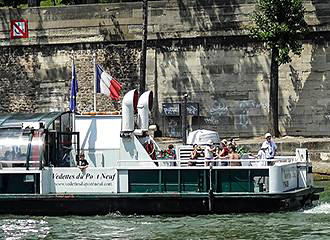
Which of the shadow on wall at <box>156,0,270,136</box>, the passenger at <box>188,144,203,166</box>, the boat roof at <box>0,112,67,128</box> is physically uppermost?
the shadow on wall at <box>156,0,270,136</box>

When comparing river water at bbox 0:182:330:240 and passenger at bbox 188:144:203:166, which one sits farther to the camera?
passenger at bbox 188:144:203:166

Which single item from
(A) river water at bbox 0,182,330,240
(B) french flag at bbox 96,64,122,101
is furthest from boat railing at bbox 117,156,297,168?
(B) french flag at bbox 96,64,122,101

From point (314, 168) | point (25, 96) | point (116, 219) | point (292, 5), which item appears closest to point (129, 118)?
point (116, 219)

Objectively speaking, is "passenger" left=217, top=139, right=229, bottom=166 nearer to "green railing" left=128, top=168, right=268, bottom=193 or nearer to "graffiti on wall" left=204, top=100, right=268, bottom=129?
"green railing" left=128, top=168, right=268, bottom=193

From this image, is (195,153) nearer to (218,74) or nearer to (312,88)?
(312,88)

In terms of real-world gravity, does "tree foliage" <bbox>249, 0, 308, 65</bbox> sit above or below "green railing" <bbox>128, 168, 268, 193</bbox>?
above

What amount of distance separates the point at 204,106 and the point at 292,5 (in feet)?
17.8

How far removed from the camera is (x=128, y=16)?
3831cm

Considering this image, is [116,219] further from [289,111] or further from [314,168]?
[289,111]

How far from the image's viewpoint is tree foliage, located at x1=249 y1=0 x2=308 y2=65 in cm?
3512

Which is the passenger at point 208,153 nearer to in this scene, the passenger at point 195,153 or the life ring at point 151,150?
the passenger at point 195,153

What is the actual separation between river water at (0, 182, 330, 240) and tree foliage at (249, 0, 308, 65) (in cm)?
1325

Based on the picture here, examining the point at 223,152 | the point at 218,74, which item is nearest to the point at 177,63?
the point at 218,74

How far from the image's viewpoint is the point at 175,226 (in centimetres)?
2080
